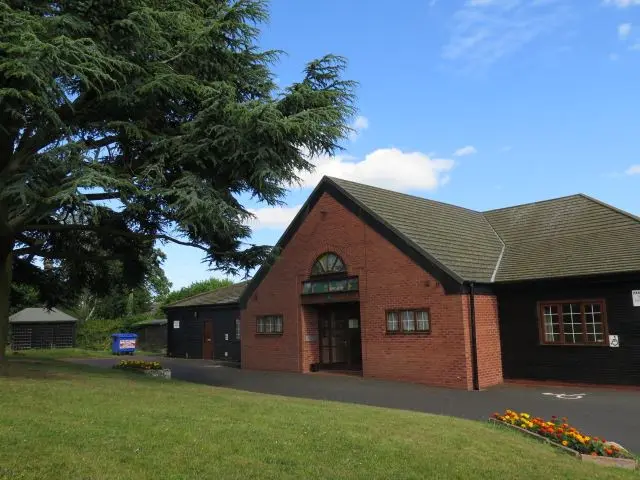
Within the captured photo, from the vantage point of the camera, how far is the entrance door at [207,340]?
2947 centimetres

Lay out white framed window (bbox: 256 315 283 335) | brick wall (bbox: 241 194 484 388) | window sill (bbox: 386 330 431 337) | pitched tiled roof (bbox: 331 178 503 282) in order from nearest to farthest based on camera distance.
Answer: brick wall (bbox: 241 194 484 388), window sill (bbox: 386 330 431 337), pitched tiled roof (bbox: 331 178 503 282), white framed window (bbox: 256 315 283 335)

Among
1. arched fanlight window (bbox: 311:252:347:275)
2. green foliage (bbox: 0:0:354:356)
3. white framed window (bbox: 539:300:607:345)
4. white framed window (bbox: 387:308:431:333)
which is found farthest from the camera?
arched fanlight window (bbox: 311:252:347:275)

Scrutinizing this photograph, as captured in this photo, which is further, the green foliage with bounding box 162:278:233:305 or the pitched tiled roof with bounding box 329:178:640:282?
the green foliage with bounding box 162:278:233:305

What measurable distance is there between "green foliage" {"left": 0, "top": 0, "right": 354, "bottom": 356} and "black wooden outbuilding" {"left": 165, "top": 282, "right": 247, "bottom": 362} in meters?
13.4

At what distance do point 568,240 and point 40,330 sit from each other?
33.4m

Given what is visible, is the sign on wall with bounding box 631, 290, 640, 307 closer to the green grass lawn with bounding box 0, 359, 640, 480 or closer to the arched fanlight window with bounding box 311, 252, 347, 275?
the green grass lawn with bounding box 0, 359, 640, 480

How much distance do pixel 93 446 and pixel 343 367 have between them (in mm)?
15985

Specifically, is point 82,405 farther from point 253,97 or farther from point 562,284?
point 562,284

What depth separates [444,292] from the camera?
17.0 meters

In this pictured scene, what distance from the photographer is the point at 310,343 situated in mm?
21516

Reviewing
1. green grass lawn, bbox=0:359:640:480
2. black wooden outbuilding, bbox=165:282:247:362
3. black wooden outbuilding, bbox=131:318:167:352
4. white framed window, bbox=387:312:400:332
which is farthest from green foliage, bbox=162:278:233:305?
green grass lawn, bbox=0:359:640:480

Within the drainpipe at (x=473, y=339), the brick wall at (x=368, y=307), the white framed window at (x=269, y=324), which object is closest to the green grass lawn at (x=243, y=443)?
the drainpipe at (x=473, y=339)

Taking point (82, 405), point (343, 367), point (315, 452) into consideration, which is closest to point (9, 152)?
point (82, 405)

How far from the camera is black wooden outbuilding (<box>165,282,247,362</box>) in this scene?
28.3m
